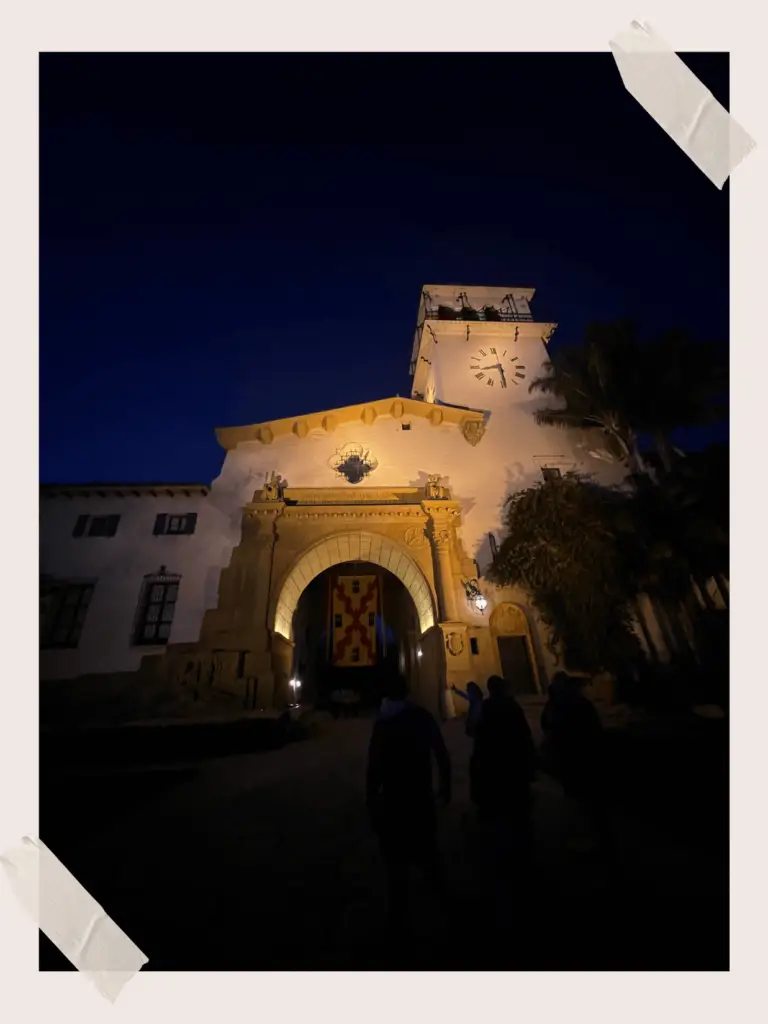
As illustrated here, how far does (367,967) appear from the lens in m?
2.79

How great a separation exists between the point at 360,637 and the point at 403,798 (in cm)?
420

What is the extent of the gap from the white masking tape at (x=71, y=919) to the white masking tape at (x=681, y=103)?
722 centimetres

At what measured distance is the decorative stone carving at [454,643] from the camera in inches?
264

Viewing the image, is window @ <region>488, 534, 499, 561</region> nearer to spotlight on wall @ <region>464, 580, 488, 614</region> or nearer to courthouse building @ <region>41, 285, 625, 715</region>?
courthouse building @ <region>41, 285, 625, 715</region>

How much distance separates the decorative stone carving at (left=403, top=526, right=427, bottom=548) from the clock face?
16.9ft

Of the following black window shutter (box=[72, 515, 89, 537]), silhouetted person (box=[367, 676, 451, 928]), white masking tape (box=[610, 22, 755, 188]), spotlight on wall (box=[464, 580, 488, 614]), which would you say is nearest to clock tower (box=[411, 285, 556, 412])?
spotlight on wall (box=[464, 580, 488, 614])

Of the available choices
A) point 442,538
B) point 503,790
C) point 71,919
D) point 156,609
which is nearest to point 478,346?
point 442,538

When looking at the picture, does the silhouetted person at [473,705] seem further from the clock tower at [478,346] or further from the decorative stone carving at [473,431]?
the clock tower at [478,346]

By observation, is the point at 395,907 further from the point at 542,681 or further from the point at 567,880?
the point at 542,681

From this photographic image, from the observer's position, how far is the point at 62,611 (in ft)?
21.8

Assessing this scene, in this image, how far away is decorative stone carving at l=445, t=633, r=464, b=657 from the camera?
670 cm

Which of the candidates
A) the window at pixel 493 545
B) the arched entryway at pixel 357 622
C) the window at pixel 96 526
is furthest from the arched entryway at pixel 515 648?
the window at pixel 96 526

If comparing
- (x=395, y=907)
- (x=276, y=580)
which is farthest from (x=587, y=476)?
(x=395, y=907)
